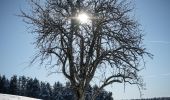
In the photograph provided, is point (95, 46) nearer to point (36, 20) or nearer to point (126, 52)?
point (126, 52)

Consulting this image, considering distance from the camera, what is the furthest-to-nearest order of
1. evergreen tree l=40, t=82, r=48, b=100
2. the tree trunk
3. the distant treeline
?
evergreen tree l=40, t=82, r=48, b=100, the distant treeline, the tree trunk

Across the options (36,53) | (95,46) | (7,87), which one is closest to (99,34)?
(95,46)

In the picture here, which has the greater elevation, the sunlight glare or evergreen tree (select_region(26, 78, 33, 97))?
the sunlight glare

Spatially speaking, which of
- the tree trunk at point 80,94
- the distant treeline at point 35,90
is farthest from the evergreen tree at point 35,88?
the tree trunk at point 80,94

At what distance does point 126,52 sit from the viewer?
16.4 m

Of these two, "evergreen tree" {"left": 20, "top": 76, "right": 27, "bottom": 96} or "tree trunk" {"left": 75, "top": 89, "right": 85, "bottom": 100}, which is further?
"evergreen tree" {"left": 20, "top": 76, "right": 27, "bottom": 96}

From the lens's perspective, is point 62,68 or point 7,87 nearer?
point 62,68

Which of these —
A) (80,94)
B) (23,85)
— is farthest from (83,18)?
(23,85)

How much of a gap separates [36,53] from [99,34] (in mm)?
4046

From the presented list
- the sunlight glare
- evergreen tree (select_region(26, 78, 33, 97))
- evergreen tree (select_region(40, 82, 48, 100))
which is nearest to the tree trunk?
the sunlight glare

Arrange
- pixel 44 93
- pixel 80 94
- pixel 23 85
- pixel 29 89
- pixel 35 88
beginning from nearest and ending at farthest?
pixel 80 94 → pixel 35 88 → pixel 29 89 → pixel 44 93 → pixel 23 85

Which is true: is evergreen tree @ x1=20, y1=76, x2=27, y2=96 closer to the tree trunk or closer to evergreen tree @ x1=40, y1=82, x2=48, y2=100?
evergreen tree @ x1=40, y1=82, x2=48, y2=100

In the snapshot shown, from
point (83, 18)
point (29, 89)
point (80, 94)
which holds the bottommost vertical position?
point (29, 89)

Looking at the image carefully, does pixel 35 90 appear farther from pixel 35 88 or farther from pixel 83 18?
pixel 83 18
